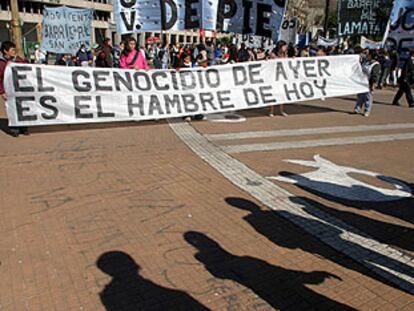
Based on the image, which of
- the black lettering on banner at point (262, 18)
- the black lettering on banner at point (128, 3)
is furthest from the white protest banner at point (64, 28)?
the black lettering on banner at point (262, 18)

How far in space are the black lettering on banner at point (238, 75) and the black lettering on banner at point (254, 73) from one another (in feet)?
0.54

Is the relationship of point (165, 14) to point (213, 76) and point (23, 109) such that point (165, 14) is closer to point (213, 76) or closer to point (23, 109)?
point (213, 76)

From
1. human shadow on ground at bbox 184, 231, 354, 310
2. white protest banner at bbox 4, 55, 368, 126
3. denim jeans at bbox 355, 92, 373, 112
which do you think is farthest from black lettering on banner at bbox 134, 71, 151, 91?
denim jeans at bbox 355, 92, 373, 112

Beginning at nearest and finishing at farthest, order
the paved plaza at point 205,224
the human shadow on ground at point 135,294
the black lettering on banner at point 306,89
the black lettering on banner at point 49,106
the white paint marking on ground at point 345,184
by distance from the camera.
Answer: the human shadow on ground at point 135,294
the paved plaza at point 205,224
the white paint marking on ground at point 345,184
the black lettering on banner at point 49,106
the black lettering on banner at point 306,89

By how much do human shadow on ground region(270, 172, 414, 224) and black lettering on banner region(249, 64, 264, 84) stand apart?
4031 millimetres

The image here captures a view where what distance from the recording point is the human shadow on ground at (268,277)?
2979mm

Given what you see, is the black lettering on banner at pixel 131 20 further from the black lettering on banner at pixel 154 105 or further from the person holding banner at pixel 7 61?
the person holding banner at pixel 7 61

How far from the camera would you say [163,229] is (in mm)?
4094

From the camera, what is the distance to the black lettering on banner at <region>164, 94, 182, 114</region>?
844 cm

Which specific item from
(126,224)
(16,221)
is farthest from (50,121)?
(126,224)

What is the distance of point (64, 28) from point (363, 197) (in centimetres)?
1322

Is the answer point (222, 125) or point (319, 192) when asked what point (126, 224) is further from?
point (222, 125)

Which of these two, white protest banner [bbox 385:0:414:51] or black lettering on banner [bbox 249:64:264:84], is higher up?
white protest banner [bbox 385:0:414:51]

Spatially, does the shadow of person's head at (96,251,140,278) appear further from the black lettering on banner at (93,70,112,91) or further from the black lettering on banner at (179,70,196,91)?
the black lettering on banner at (179,70,196,91)
